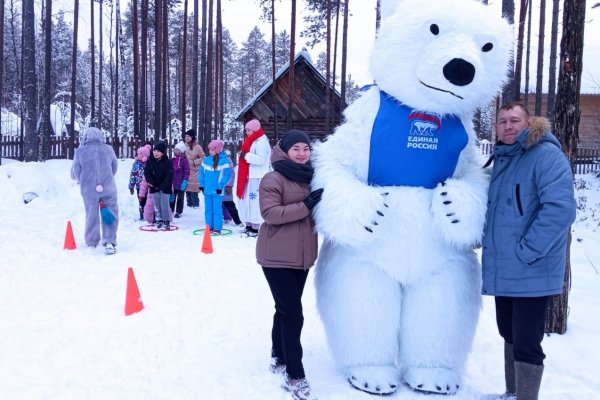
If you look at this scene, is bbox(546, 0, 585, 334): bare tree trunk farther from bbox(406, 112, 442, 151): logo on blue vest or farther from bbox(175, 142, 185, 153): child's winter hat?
bbox(175, 142, 185, 153): child's winter hat

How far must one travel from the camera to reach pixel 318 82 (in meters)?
19.3

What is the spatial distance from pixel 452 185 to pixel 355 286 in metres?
0.85

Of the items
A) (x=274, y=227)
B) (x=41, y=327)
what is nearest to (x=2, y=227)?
(x=41, y=327)

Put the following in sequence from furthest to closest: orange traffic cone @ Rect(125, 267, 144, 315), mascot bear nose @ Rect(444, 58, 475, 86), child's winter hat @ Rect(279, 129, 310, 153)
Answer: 1. orange traffic cone @ Rect(125, 267, 144, 315)
2. child's winter hat @ Rect(279, 129, 310, 153)
3. mascot bear nose @ Rect(444, 58, 475, 86)

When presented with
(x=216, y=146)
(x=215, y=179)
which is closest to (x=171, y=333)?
(x=215, y=179)

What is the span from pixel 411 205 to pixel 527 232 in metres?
0.70

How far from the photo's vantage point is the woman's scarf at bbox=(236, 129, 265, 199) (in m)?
8.45

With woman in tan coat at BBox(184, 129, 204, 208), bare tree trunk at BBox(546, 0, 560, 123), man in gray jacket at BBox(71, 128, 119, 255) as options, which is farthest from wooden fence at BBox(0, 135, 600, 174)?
man in gray jacket at BBox(71, 128, 119, 255)

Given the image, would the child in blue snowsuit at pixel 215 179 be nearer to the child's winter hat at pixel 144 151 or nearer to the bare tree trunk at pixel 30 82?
the child's winter hat at pixel 144 151

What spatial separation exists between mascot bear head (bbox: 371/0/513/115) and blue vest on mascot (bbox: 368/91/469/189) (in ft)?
0.25

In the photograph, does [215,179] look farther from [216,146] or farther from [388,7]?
[388,7]

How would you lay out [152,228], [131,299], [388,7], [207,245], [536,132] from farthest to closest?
[152,228]
[207,245]
[131,299]
[388,7]
[536,132]

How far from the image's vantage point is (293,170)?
3.32 metres

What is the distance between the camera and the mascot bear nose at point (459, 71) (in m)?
2.98
